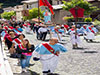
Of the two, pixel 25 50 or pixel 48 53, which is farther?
pixel 25 50

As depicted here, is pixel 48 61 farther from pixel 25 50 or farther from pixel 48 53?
pixel 25 50

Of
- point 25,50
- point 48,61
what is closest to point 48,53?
point 48,61

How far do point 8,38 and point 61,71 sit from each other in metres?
5.09

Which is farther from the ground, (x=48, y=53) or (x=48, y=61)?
(x=48, y=53)

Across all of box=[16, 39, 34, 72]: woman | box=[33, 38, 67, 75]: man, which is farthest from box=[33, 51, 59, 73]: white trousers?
box=[16, 39, 34, 72]: woman

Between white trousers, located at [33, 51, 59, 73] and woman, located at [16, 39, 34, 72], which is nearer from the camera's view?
white trousers, located at [33, 51, 59, 73]

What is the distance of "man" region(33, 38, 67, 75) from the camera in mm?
9430

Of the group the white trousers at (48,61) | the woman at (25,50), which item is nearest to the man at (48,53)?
the white trousers at (48,61)

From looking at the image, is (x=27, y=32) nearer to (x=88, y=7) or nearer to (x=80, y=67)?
(x=88, y=7)

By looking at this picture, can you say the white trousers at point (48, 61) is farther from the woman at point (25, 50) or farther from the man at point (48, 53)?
the woman at point (25, 50)

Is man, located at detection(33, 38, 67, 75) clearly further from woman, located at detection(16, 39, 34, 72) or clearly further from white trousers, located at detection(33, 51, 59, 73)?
woman, located at detection(16, 39, 34, 72)

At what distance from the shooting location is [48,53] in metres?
9.53

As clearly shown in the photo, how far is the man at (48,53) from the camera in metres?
9.43

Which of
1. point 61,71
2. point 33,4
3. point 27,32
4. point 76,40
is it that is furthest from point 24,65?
point 33,4
